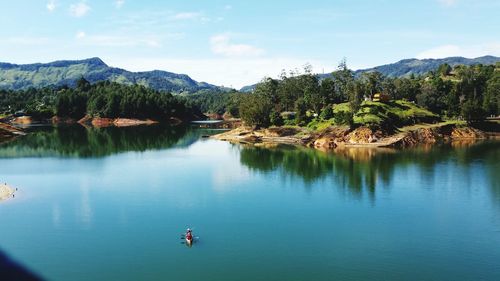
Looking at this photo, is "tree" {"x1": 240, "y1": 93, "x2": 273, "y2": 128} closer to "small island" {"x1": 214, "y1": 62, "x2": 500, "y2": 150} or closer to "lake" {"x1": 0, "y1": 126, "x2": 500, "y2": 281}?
"small island" {"x1": 214, "y1": 62, "x2": 500, "y2": 150}

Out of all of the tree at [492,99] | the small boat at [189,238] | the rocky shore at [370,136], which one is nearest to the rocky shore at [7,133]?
the rocky shore at [370,136]

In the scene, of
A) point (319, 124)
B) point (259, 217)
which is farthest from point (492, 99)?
point (259, 217)

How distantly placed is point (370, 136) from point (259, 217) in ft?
280

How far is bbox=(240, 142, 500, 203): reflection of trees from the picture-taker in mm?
87750

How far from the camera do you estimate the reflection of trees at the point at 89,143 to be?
431 feet

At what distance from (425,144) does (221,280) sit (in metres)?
113

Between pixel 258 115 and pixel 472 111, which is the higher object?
pixel 258 115

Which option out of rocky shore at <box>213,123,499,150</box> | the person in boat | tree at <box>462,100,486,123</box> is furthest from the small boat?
tree at <box>462,100,486,123</box>

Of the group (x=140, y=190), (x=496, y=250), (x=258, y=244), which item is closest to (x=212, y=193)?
(x=140, y=190)

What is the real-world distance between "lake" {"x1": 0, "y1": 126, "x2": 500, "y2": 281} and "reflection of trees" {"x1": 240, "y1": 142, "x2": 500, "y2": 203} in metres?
0.45

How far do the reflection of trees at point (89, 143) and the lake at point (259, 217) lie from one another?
16.3 meters

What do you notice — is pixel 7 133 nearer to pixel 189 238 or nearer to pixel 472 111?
pixel 189 238

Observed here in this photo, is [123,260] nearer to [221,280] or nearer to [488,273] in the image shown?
[221,280]

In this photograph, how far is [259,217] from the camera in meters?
61.5
